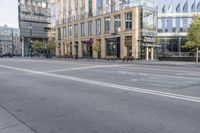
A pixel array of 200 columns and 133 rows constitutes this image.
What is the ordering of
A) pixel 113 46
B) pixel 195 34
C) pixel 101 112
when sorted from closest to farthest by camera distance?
1. pixel 101 112
2. pixel 195 34
3. pixel 113 46

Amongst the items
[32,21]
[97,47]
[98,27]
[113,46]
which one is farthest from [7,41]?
[113,46]

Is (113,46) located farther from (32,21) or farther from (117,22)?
(32,21)

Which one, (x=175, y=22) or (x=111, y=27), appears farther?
(x=175, y=22)

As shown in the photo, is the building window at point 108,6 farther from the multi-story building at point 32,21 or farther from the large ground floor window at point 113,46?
the multi-story building at point 32,21

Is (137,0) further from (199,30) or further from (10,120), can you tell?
(10,120)

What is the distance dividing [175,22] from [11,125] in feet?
228

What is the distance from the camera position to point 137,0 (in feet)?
171

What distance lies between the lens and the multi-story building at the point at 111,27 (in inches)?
2019

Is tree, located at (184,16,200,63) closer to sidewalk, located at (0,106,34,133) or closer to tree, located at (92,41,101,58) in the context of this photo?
tree, located at (92,41,101,58)

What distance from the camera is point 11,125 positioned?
588 cm

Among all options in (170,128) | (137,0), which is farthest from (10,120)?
(137,0)

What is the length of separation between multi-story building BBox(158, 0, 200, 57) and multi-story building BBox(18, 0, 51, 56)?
2119 inches

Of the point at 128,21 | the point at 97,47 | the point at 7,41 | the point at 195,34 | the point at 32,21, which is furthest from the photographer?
the point at 7,41

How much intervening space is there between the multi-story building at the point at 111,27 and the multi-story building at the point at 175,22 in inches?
601
